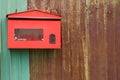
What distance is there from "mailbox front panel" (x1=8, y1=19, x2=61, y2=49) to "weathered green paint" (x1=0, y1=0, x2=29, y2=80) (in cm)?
27

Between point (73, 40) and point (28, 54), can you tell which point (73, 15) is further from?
point (28, 54)

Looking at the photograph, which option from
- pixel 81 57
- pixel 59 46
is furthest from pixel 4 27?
pixel 81 57

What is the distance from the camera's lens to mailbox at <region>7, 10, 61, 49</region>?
3.52 m

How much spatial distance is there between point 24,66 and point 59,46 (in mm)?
505

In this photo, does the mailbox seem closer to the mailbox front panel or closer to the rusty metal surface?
the mailbox front panel

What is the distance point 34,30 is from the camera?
359 cm

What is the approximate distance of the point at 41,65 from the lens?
151 inches

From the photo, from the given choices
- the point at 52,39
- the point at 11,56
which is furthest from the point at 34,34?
the point at 11,56

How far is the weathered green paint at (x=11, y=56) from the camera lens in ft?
12.3

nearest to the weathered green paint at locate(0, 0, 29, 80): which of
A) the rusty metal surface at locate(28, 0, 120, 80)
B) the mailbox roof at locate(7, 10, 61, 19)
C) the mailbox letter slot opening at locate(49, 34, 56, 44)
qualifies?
the rusty metal surface at locate(28, 0, 120, 80)

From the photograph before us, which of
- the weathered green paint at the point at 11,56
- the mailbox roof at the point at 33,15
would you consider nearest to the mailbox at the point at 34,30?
the mailbox roof at the point at 33,15

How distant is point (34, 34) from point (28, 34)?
7 cm

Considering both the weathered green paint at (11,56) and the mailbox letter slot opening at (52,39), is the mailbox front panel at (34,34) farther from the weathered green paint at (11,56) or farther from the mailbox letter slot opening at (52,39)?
the weathered green paint at (11,56)

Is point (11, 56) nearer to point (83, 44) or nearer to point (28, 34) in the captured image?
point (28, 34)
